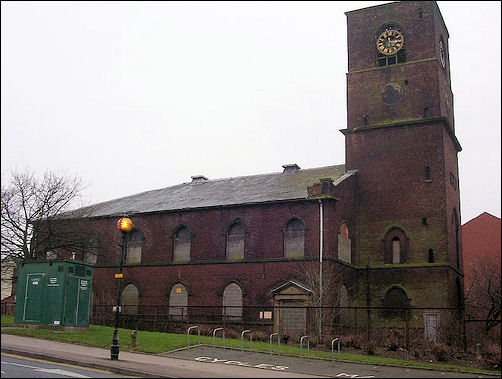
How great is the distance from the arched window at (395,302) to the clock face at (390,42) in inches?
642

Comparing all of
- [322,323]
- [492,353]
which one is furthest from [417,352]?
[322,323]

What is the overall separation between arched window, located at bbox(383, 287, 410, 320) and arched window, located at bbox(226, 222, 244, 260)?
9401 millimetres

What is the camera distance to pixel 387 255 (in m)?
38.9

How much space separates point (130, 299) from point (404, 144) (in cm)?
2114

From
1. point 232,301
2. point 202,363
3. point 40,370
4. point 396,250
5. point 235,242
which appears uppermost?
point 235,242

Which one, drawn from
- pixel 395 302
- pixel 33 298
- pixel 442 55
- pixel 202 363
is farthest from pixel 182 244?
pixel 442 55

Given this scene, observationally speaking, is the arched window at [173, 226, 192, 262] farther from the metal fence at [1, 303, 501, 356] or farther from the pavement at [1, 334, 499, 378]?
the pavement at [1, 334, 499, 378]

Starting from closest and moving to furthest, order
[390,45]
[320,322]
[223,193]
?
1. [320,322]
2. [390,45]
3. [223,193]

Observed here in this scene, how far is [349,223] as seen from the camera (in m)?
39.5

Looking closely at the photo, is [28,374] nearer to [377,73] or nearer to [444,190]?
[444,190]

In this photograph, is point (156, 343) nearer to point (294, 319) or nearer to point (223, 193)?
point (294, 319)

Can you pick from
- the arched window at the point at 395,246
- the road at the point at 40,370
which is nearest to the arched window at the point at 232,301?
the arched window at the point at 395,246

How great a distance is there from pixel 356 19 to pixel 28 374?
1418 inches

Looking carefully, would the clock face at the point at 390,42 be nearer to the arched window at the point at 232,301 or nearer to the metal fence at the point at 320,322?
the metal fence at the point at 320,322
